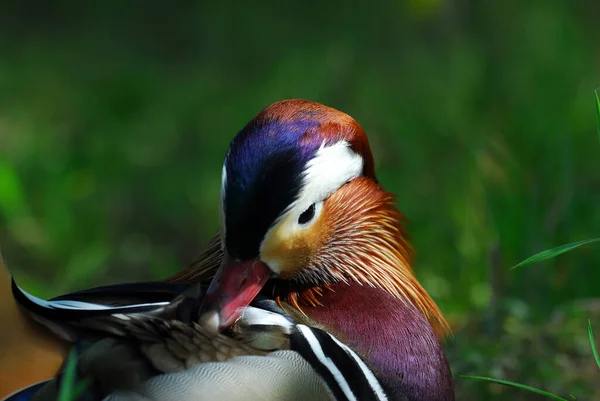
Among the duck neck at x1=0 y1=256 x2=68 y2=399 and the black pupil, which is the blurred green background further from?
the duck neck at x1=0 y1=256 x2=68 y2=399

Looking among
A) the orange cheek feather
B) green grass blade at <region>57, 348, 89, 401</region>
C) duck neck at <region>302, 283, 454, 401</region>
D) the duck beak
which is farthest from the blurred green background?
green grass blade at <region>57, 348, 89, 401</region>

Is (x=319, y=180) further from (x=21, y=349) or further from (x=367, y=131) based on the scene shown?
(x=367, y=131)

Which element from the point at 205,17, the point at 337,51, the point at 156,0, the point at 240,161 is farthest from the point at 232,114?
the point at 240,161

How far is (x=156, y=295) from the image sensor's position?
1998 millimetres

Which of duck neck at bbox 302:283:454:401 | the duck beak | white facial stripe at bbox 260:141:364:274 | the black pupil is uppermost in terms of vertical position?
white facial stripe at bbox 260:141:364:274

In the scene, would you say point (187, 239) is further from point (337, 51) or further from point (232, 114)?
point (337, 51)

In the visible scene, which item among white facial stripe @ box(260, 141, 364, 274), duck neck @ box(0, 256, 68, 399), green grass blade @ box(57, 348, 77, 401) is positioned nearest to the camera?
green grass blade @ box(57, 348, 77, 401)

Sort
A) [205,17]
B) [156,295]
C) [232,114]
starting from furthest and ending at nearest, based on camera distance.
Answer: [205,17] < [232,114] < [156,295]

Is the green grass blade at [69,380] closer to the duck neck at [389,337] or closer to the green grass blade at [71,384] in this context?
the green grass blade at [71,384]

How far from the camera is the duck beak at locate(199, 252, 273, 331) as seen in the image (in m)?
1.86

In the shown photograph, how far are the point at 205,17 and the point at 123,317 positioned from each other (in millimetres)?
3728

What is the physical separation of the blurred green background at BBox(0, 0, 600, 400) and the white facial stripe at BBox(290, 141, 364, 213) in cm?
76

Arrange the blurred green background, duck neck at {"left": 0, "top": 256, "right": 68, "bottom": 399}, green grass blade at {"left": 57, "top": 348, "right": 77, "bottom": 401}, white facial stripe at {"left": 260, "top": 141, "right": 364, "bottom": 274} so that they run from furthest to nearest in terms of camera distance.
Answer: the blurred green background
white facial stripe at {"left": 260, "top": 141, "right": 364, "bottom": 274}
duck neck at {"left": 0, "top": 256, "right": 68, "bottom": 399}
green grass blade at {"left": 57, "top": 348, "right": 77, "bottom": 401}

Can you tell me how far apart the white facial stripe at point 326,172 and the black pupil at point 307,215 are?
2 cm
